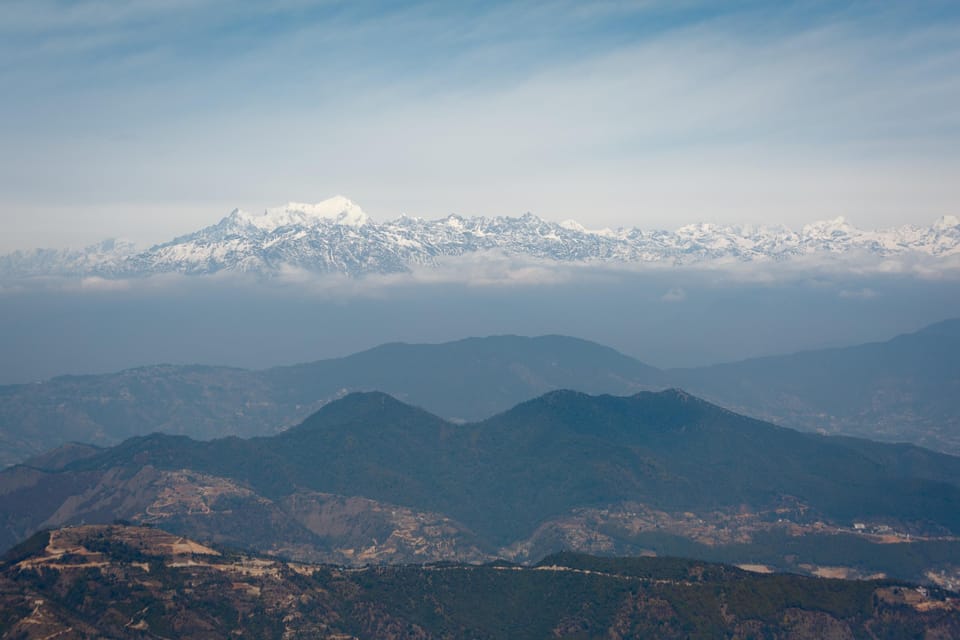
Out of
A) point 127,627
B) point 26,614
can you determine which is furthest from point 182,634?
point 26,614

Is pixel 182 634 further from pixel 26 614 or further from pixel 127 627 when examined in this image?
pixel 26 614

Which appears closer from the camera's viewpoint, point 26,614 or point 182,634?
point 26,614
